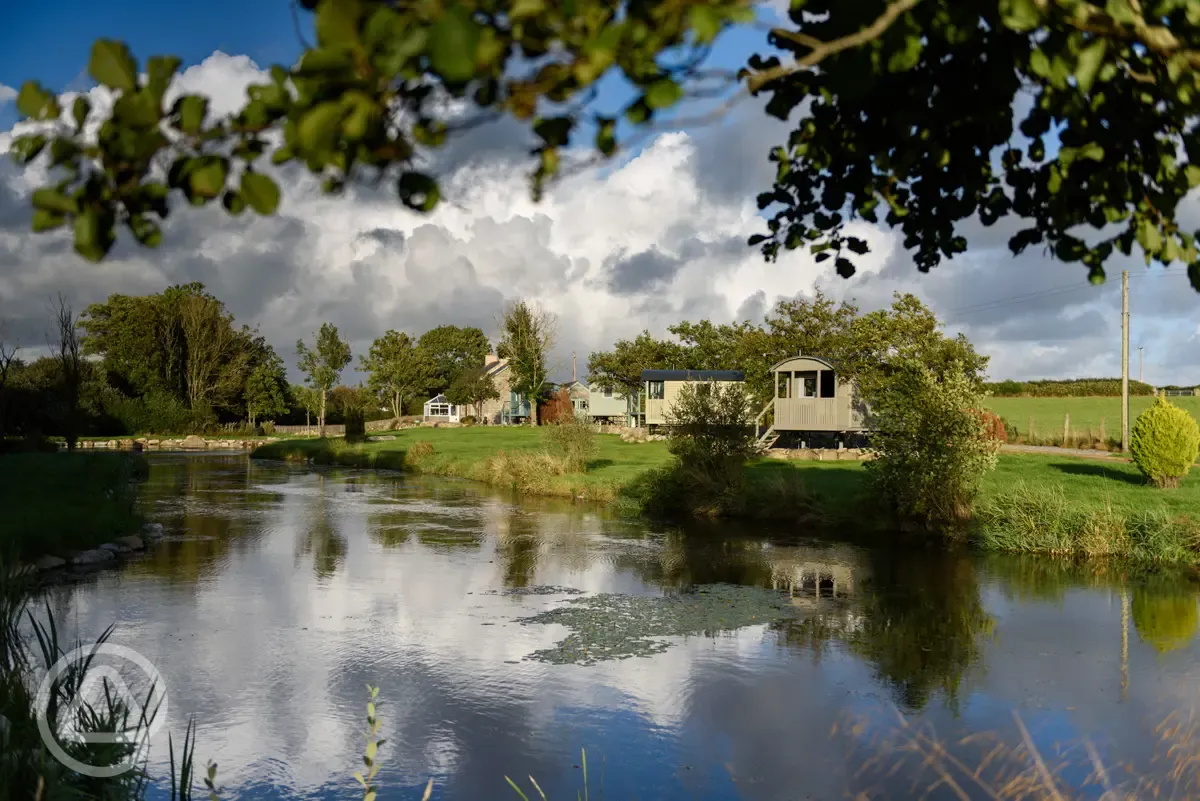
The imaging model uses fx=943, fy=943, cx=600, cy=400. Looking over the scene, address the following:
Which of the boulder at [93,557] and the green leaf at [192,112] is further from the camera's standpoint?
the boulder at [93,557]

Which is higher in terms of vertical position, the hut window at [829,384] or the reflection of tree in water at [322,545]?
the hut window at [829,384]

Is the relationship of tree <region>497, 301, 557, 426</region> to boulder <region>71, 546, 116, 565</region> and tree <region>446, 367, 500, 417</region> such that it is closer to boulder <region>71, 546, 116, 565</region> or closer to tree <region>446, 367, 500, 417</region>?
tree <region>446, 367, 500, 417</region>

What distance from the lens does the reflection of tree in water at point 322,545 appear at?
15.9 meters

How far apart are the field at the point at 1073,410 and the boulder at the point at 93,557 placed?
36514 millimetres

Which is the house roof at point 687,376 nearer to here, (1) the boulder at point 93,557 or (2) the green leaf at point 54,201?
(1) the boulder at point 93,557

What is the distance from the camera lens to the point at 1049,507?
17.2 m

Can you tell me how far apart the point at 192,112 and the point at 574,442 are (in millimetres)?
28089

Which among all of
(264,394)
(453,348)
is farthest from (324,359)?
(453,348)

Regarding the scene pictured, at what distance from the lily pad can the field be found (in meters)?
32.2

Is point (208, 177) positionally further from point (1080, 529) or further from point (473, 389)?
point (473, 389)

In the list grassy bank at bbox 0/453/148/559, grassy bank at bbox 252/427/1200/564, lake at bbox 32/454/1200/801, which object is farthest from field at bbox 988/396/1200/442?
grassy bank at bbox 0/453/148/559

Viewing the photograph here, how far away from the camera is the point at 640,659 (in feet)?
33.0

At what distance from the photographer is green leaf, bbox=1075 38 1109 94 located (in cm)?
229
